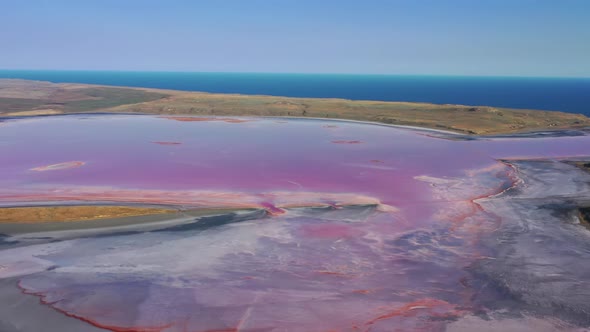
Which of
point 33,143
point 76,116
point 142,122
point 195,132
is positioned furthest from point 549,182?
point 76,116

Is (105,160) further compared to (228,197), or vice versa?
(105,160)

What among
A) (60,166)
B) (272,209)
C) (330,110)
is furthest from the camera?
(330,110)

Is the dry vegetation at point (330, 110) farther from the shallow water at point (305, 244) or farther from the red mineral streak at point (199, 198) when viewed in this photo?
the red mineral streak at point (199, 198)

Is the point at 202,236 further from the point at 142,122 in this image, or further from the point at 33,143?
the point at 142,122

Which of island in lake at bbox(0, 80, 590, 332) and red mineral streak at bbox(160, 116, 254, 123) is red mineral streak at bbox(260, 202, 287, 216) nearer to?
island in lake at bbox(0, 80, 590, 332)

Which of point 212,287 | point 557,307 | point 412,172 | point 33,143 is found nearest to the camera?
point 557,307

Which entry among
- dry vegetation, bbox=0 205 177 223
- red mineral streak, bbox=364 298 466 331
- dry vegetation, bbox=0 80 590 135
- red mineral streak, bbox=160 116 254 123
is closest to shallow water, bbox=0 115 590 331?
red mineral streak, bbox=364 298 466 331

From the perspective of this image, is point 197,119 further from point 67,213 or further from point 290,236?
point 290,236

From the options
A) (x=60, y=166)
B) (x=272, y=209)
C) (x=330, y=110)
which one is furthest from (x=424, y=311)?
(x=330, y=110)
